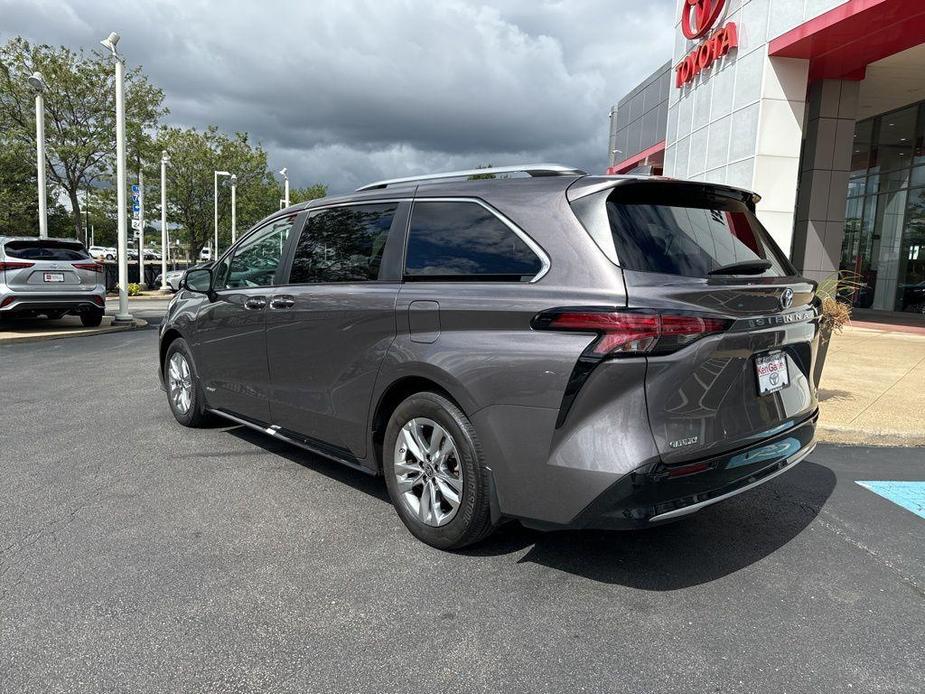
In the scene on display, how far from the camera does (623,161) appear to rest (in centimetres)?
3153

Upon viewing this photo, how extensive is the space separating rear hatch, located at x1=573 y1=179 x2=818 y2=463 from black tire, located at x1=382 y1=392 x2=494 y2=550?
33.1 inches

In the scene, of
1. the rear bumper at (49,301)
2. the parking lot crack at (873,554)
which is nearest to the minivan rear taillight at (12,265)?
the rear bumper at (49,301)

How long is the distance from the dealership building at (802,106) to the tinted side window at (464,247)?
1237cm

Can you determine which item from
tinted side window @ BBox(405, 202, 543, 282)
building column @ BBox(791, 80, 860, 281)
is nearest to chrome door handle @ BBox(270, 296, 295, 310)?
tinted side window @ BBox(405, 202, 543, 282)

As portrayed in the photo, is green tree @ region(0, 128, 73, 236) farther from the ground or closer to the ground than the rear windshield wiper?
farther from the ground

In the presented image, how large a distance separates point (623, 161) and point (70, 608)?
31821 mm

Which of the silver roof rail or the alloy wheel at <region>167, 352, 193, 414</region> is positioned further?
the alloy wheel at <region>167, 352, 193, 414</region>

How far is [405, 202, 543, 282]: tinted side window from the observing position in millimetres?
3053

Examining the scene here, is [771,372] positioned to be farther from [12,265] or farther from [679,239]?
[12,265]

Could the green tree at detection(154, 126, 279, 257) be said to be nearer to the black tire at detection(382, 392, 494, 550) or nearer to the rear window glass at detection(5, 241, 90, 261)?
the rear window glass at detection(5, 241, 90, 261)

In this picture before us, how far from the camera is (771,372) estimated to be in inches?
120

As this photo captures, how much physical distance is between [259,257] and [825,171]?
52.4 feet

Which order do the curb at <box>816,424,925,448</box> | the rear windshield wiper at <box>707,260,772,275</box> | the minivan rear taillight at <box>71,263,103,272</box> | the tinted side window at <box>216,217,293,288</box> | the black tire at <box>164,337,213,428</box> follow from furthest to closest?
the minivan rear taillight at <box>71,263,103,272</box> < the curb at <box>816,424,925,448</box> < the black tire at <box>164,337,213,428</box> < the tinted side window at <box>216,217,293,288</box> < the rear windshield wiper at <box>707,260,772,275</box>

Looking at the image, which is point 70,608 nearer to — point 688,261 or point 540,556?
point 540,556
